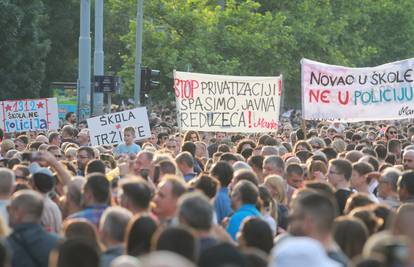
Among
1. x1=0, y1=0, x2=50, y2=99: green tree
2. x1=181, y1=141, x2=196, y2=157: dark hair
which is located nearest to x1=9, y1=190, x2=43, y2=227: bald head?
x1=181, y1=141, x2=196, y2=157: dark hair

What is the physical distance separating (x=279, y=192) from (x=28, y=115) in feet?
45.3

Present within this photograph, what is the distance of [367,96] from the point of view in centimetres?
2252

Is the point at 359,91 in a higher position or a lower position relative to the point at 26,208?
higher

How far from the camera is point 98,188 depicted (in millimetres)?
9500

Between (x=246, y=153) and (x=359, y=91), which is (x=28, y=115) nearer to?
(x=359, y=91)

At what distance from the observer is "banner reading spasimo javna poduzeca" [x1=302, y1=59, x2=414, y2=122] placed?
22250 millimetres

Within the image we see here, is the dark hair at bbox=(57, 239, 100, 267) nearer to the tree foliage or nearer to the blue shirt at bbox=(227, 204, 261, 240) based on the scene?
the blue shirt at bbox=(227, 204, 261, 240)

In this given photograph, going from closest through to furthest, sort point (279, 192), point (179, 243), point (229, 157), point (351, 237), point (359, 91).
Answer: point (179, 243)
point (351, 237)
point (279, 192)
point (229, 157)
point (359, 91)

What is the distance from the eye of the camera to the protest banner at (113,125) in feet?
71.7

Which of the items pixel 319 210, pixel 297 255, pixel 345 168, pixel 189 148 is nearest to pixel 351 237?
pixel 319 210

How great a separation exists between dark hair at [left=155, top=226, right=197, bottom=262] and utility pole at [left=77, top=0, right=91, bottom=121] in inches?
987

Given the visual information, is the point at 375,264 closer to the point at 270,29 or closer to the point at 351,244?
the point at 351,244

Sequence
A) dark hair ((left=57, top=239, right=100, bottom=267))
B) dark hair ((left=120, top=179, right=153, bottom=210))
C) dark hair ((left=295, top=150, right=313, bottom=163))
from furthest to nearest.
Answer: dark hair ((left=295, top=150, right=313, bottom=163)) < dark hair ((left=120, top=179, right=153, bottom=210)) < dark hair ((left=57, top=239, right=100, bottom=267))

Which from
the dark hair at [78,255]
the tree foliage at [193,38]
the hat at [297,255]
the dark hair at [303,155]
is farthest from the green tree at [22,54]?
the hat at [297,255]
